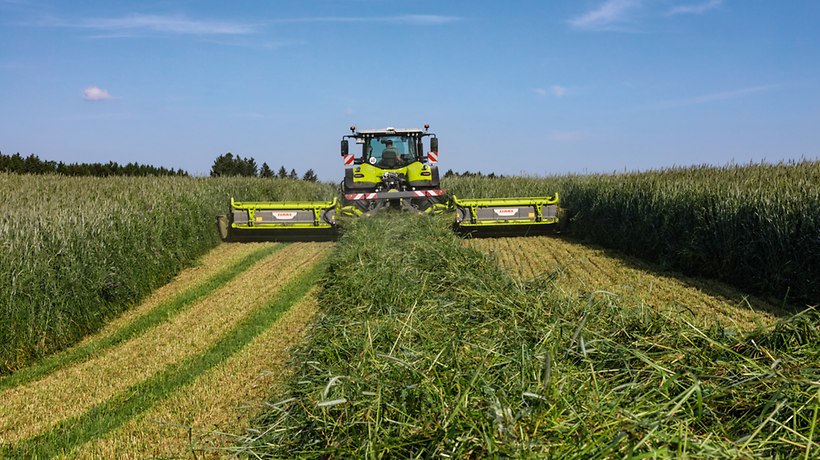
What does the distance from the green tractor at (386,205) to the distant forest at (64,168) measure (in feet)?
52.2

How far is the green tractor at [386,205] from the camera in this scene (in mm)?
13656

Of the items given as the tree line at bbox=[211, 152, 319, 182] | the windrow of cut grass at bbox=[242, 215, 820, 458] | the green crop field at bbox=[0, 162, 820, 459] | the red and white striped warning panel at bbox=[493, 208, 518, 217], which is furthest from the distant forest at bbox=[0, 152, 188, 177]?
the windrow of cut grass at bbox=[242, 215, 820, 458]

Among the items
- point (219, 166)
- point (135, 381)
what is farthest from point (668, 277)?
point (219, 166)

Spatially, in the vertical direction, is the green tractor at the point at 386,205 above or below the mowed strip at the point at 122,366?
above

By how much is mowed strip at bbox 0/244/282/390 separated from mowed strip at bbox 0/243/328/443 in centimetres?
21

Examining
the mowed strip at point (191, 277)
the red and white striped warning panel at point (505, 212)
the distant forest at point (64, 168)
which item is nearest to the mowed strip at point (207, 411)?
the mowed strip at point (191, 277)

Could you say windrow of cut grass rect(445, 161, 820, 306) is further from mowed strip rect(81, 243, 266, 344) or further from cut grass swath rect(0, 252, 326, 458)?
mowed strip rect(81, 243, 266, 344)

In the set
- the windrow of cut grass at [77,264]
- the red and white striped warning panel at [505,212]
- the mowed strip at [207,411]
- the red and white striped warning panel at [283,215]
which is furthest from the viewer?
the red and white striped warning panel at [505,212]

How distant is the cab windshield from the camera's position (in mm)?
14727

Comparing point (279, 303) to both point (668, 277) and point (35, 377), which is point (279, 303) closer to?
point (35, 377)

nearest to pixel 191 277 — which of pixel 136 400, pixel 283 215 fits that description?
pixel 283 215

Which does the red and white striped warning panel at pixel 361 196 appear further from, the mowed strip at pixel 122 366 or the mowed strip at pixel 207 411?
the mowed strip at pixel 207 411

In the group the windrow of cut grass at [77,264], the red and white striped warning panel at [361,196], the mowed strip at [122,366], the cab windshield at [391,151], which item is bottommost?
the mowed strip at [122,366]

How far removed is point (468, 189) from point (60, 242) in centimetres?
1578
